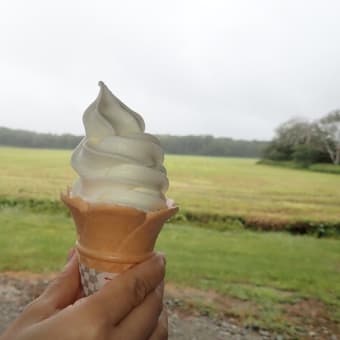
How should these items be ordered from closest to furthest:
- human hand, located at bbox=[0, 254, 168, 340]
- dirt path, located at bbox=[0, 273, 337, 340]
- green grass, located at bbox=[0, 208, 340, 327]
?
human hand, located at bbox=[0, 254, 168, 340]
dirt path, located at bbox=[0, 273, 337, 340]
green grass, located at bbox=[0, 208, 340, 327]

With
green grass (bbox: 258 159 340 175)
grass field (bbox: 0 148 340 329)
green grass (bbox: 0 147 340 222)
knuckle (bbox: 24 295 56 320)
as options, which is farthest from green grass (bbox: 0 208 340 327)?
knuckle (bbox: 24 295 56 320)

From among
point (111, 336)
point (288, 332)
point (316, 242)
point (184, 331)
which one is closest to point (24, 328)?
point (111, 336)

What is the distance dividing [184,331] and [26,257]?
1.15 meters

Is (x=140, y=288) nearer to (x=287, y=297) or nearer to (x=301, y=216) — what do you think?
(x=287, y=297)

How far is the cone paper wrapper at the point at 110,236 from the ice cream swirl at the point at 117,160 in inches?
0.9

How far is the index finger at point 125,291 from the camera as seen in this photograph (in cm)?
41

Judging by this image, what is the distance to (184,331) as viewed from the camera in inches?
73.7

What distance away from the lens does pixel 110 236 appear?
0.54 metres

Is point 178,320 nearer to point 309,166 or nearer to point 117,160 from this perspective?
point 309,166

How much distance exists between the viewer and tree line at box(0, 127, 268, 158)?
2439mm

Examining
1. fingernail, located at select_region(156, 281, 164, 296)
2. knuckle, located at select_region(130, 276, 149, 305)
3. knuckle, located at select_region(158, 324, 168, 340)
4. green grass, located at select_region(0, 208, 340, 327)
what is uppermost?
knuckle, located at select_region(130, 276, 149, 305)

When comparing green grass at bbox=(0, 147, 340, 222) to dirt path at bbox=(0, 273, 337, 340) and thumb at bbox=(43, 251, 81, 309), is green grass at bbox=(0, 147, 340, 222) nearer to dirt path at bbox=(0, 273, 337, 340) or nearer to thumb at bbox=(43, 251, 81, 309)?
dirt path at bbox=(0, 273, 337, 340)

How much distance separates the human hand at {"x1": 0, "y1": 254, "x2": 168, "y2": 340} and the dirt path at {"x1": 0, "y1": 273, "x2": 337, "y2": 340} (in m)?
1.43

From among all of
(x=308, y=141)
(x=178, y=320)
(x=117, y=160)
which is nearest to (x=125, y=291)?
(x=117, y=160)
